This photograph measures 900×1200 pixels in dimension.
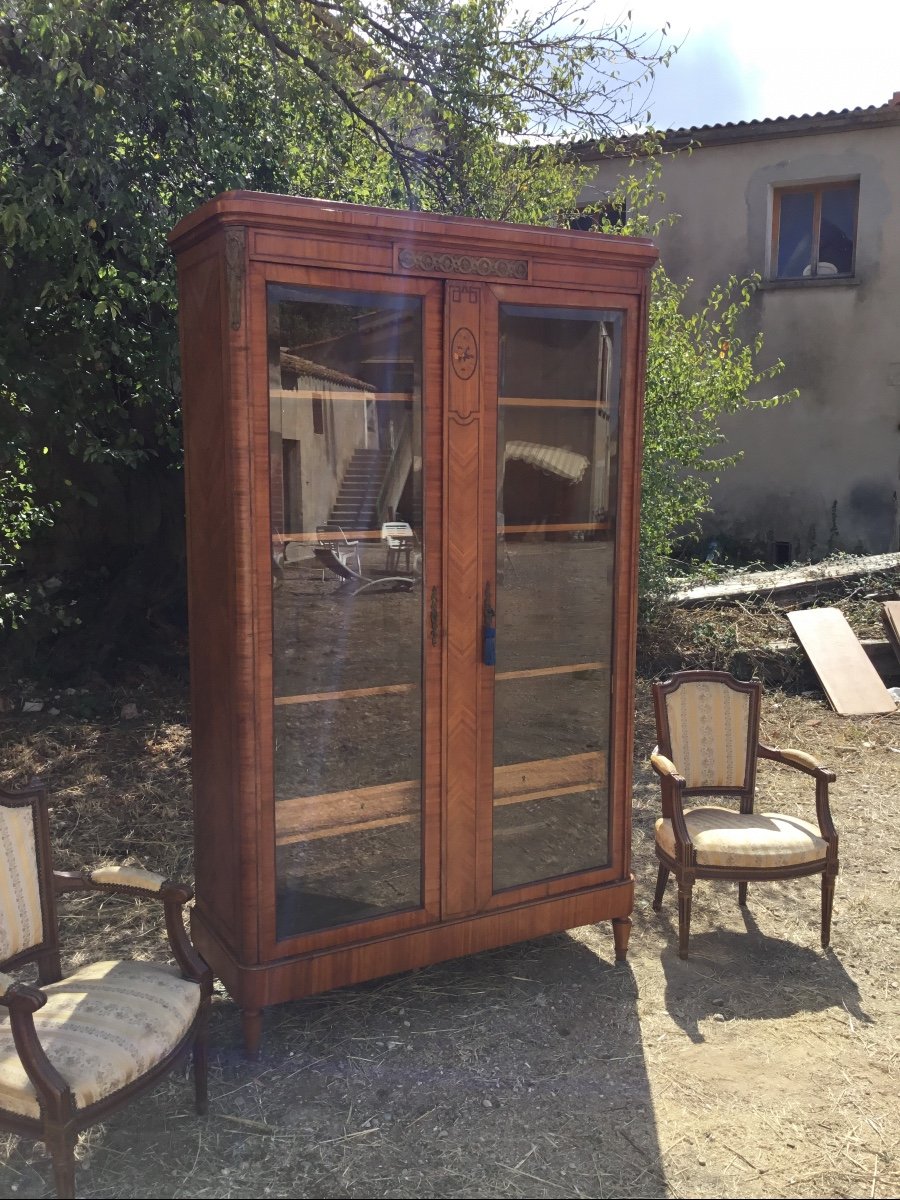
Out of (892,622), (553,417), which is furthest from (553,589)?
(892,622)

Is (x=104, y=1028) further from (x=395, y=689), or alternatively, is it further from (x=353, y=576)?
(x=353, y=576)

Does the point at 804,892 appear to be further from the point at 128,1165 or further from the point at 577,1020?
the point at 128,1165

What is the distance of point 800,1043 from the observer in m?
2.86

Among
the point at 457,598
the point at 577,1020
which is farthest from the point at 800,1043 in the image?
the point at 457,598

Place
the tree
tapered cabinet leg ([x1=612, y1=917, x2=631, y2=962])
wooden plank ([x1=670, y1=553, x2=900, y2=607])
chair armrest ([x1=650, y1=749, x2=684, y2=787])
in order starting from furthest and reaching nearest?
1. wooden plank ([x1=670, y1=553, x2=900, y2=607])
2. the tree
3. chair armrest ([x1=650, y1=749, x2=684, y2=787])
4. tapered cabinet leg ([x1=612, y1=917, x2=631, y2=962])

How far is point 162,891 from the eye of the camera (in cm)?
247

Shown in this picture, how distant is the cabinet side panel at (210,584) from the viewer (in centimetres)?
260

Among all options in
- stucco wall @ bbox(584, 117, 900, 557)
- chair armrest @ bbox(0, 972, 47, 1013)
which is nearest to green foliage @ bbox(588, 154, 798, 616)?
stucco wall @ bbox(584, 117, 900, 557)

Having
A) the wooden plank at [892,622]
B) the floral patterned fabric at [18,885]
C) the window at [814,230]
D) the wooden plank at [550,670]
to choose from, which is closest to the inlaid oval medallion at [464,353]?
the wooden plank at [550,670]

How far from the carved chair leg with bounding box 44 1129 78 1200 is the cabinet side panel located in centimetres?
80

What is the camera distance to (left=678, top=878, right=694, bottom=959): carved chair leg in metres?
3.32

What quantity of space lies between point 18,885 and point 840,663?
224 inches

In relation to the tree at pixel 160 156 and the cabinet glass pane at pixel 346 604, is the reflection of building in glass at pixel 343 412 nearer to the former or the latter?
the cabinet glass pane at pixel 346 604

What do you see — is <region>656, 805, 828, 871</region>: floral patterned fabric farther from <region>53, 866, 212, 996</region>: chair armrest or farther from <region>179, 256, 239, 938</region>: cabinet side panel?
<region>53, 866, 212, 996</region>: chair armrest
